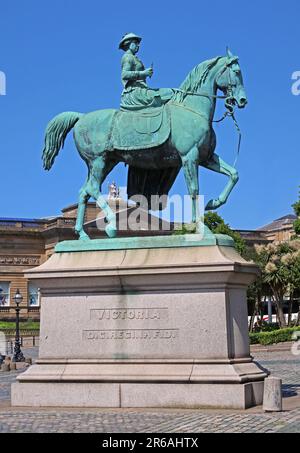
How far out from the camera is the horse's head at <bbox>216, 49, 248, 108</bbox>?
13.7 metres

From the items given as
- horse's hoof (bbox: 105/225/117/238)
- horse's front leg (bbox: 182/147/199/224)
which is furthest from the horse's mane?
horse's hoof (bbox: 105/225/117/238)

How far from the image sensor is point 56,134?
14797mm

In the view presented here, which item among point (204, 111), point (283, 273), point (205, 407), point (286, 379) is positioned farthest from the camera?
point (283, 273)

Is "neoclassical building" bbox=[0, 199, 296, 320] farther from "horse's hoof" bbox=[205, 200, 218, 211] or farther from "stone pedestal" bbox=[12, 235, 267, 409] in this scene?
"stone pedestal" bbox=[12, 235, 267, 409]

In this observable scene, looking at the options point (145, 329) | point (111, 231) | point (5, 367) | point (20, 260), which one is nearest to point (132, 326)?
point (145, 329)

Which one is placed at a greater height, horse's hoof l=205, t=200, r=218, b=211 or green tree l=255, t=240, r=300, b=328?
green tree l=255, t=240, r=300, b=328

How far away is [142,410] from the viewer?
Result: 12164 mm

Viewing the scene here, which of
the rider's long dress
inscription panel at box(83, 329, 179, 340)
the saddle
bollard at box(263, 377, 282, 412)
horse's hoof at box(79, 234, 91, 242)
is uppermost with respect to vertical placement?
the rider's long dress

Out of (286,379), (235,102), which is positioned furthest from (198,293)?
(286,379)

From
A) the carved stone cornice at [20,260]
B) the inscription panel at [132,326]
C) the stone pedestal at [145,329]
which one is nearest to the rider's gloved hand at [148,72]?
the stone pedestal at [145,329]

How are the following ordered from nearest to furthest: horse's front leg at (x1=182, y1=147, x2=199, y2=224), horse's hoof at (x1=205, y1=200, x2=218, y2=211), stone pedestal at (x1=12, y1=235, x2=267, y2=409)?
stone pedestal at (x1=12, y1=235, x2=267, y2=409) → horse's front leg at (x1=182, y1=147, x2=199, y2=224) → horse's hoof at (x1=205, y1=200, x2=218, y2=211)

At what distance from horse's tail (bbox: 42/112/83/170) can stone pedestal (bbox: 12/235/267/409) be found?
2.18 meters

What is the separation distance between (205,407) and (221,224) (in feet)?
130

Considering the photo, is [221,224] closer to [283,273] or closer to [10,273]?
[283,273]
